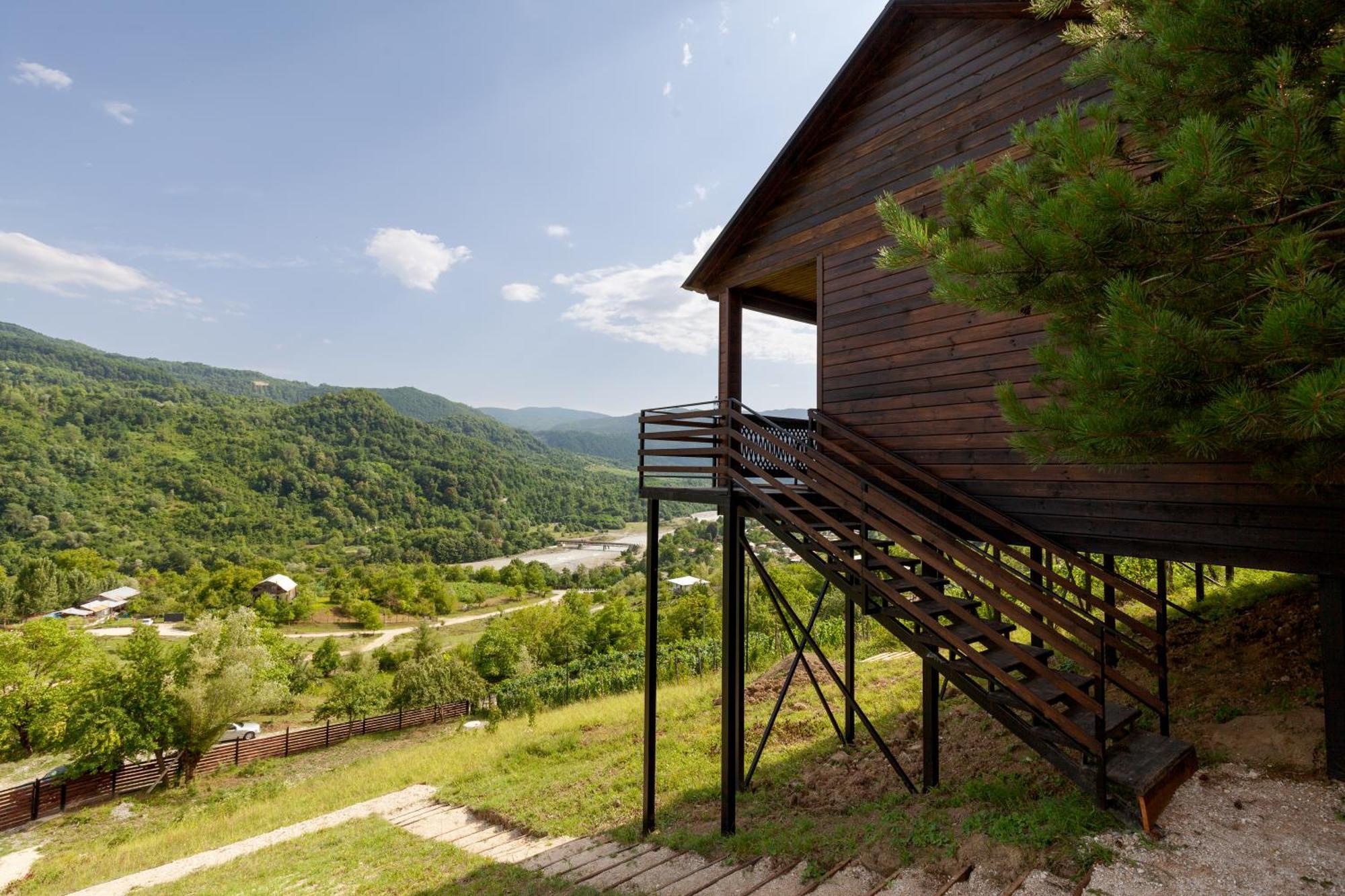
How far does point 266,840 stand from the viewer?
10.9 metres

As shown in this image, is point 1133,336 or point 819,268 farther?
point 819,268

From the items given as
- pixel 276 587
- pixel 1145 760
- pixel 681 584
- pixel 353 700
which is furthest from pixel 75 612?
pixel 1145 760

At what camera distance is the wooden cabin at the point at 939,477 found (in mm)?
4324

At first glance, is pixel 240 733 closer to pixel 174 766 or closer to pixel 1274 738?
pixel 174 766

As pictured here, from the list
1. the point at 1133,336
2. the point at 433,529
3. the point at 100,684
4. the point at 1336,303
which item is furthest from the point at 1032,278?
the point at 433,529

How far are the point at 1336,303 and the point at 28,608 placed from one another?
77.3 meters

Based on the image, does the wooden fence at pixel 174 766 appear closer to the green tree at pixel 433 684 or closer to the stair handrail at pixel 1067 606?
the green tree at pixel 433 684

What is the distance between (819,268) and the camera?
7.57m

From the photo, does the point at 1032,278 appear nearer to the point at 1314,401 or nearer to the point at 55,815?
the point at 1314,401

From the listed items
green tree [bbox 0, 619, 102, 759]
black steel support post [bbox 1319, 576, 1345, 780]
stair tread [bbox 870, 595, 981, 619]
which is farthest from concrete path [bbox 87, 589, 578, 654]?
black steel support post [bbox 1319, 576, 1345, 780]

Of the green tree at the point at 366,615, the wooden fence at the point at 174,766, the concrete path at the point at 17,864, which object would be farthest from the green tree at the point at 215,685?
the green tree at the point at 366,615

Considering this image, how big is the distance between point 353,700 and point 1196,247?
31.9m

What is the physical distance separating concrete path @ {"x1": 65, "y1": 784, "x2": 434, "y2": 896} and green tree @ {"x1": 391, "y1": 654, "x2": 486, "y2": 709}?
16.3 metres

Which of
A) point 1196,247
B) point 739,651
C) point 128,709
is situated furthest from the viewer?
point 128,709
